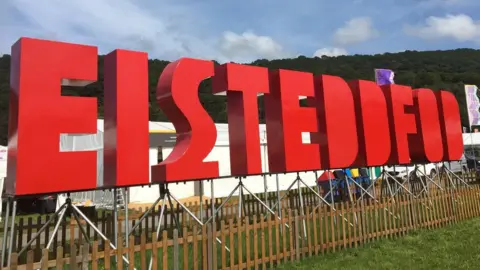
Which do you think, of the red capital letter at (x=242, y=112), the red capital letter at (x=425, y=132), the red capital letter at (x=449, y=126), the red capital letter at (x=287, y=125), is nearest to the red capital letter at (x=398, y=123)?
the red capital letter at (x=425, y=132)

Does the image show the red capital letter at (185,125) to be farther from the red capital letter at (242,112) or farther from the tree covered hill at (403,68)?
the tree covered hill at (403,68)

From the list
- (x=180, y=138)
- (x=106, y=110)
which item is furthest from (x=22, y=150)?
(x=180, y=138)

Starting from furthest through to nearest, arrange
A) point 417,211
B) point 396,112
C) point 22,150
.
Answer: point 396,112 → point 417,211 → point 22,150

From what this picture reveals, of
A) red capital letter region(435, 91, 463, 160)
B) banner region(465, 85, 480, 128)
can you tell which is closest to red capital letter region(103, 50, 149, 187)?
red capital letter region(435, 91, 463, 160)

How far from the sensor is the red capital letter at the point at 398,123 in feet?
32.9

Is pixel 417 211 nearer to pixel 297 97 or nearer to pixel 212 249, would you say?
pixel 297 97

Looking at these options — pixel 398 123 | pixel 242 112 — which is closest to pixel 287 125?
pixel 242 112

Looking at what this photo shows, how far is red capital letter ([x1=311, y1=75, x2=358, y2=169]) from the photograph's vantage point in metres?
8.51

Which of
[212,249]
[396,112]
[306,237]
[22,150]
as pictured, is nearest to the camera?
[22,150]

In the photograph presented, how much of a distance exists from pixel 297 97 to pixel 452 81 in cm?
7471

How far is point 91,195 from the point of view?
17734 millimetres

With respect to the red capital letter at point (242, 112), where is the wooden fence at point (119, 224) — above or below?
below

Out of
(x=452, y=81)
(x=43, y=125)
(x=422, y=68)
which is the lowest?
(x=43, y=125)

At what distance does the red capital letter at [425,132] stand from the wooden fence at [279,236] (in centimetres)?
119
